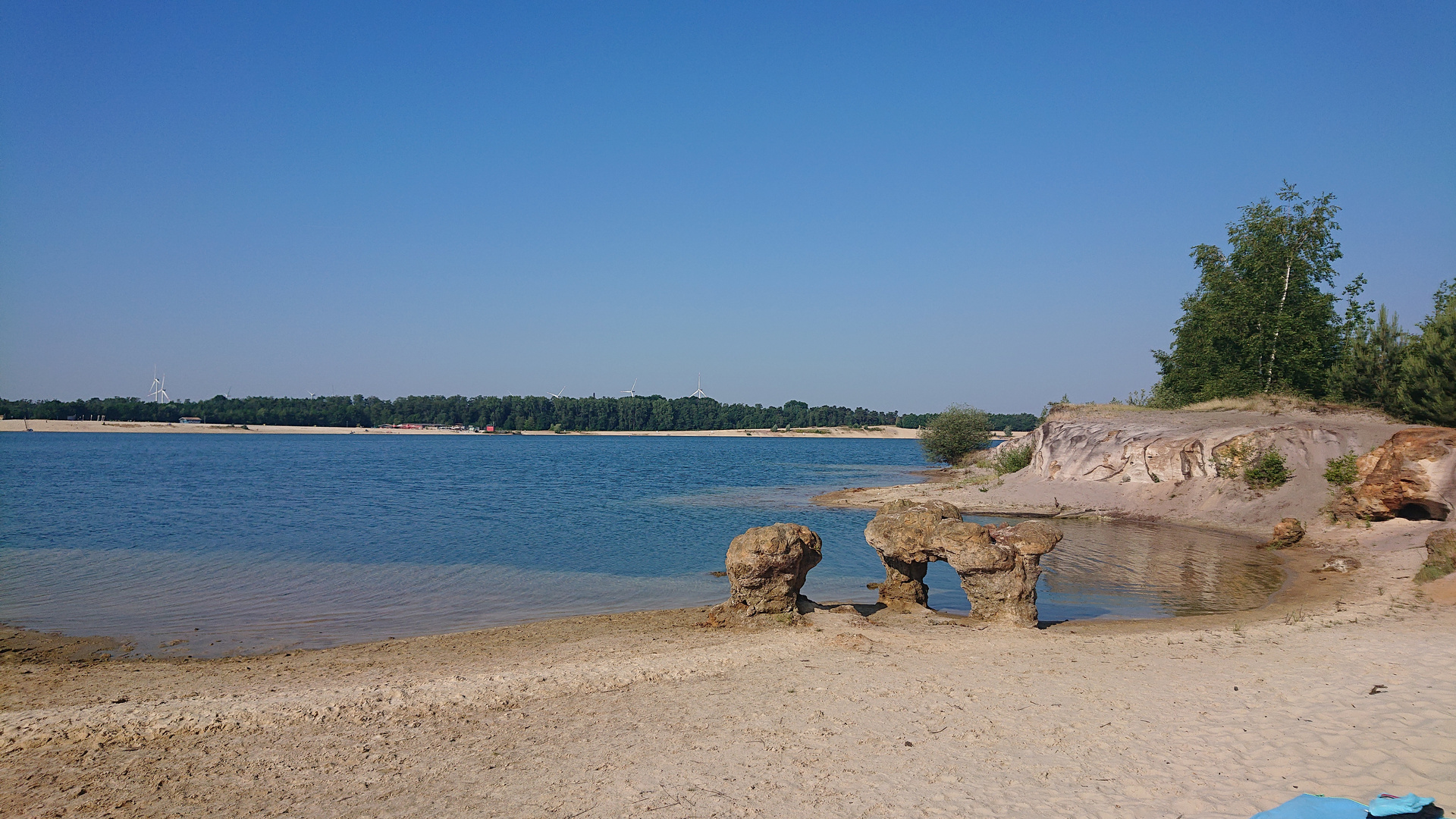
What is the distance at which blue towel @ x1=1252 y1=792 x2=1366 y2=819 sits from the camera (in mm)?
5070

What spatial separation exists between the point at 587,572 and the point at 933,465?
5662 centimetres

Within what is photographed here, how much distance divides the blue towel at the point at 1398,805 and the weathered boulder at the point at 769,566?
27.3 ft

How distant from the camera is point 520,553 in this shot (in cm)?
2166

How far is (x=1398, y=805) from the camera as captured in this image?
5.18 metres

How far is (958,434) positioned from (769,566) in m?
53.1

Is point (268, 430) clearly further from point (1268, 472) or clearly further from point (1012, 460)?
point (1268, 472)

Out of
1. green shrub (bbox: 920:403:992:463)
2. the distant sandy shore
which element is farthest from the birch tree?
the distant sandy shore

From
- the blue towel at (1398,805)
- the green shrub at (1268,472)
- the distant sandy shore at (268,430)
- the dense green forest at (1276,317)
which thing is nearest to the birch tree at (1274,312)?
the dense green forest at (1276,317)

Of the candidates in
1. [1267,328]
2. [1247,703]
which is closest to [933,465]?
[1267,328]

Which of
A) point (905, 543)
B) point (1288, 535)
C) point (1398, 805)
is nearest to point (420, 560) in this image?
point (905, 543)

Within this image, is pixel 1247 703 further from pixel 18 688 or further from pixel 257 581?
pixel 257 581

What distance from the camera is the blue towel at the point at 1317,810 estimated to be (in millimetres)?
5070

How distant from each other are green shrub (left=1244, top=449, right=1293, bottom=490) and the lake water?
142 inches

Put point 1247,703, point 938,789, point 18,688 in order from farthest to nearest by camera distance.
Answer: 1. point 18,688
2. point 1247,703
3. point 938,789
